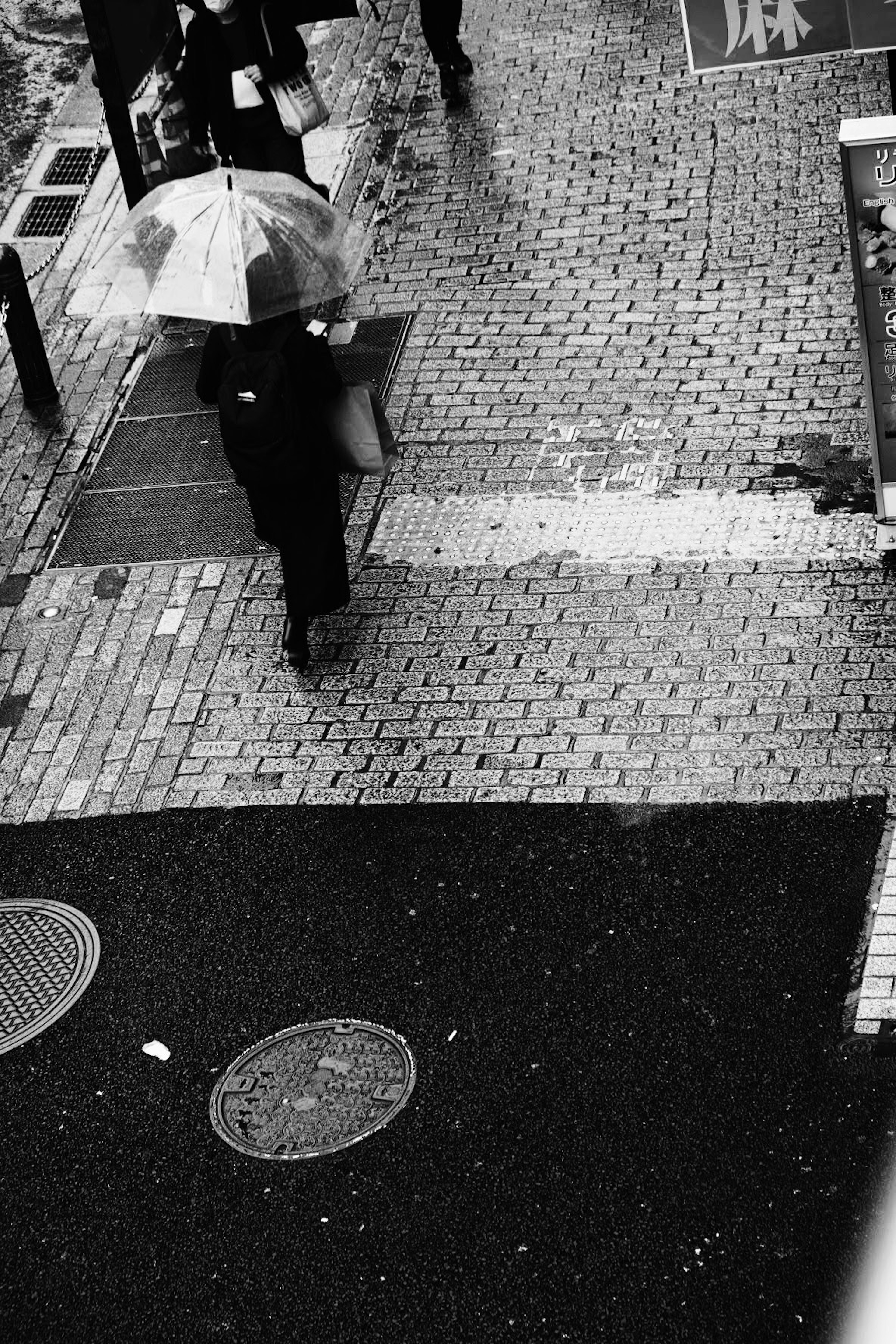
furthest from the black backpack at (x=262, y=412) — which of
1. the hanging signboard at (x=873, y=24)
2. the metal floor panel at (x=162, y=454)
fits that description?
the hanging signboard at (x=873, y=24)

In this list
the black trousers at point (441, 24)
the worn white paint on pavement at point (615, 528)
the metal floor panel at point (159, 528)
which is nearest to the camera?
the worn white paint on pavement at point (615, 528)

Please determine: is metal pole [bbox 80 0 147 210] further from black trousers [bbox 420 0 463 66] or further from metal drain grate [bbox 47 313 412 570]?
black trousers [bbox 420 0 463 66]

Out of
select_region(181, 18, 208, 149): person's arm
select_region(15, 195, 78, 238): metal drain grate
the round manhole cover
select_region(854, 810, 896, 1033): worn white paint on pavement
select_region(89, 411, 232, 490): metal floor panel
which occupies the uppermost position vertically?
select_region(181, 18, 208, 149): person's arm

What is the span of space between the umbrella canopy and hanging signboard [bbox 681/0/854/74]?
200cm

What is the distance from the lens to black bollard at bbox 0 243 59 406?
33.0 feet

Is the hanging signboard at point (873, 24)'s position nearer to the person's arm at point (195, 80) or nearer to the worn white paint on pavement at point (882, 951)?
the worn white paint on pavement at point (882, 951)

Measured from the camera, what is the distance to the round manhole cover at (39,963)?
6844mm

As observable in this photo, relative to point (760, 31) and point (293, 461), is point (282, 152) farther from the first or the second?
point (293, 461)

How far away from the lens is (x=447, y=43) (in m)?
12.4

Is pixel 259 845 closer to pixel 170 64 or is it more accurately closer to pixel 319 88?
pixel 170 64

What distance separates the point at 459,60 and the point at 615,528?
18.0 feet

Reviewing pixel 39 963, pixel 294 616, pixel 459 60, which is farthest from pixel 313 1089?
pixel 459 60

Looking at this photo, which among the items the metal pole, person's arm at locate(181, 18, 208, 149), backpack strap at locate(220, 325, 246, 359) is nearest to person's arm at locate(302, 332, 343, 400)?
backpack strap at locate(220, 325, 246, 359)

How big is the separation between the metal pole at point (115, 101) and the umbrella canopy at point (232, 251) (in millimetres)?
2655
